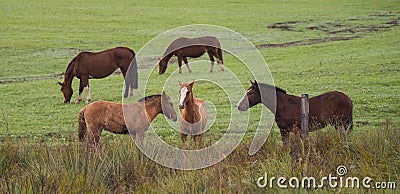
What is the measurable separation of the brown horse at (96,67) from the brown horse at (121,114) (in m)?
8.13

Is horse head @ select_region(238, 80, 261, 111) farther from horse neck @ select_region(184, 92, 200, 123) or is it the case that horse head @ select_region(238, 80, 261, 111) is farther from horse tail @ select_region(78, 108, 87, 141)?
horse tail @ select_region(78, 108, 87, 141)

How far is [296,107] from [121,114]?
130 inches

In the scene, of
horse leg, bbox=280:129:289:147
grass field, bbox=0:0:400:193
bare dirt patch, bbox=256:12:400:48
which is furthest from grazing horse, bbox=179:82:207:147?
bare dirt patch, bbox=256:12:400:48

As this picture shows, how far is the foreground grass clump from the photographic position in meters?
9.55

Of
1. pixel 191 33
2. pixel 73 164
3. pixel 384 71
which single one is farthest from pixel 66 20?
pixel 73 164

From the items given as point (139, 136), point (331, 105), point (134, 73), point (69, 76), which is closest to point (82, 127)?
point (139, 136)

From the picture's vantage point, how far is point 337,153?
10.8 metres

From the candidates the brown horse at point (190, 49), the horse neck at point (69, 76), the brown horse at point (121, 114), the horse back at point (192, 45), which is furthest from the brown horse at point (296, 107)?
the horse back at point (192, 45)

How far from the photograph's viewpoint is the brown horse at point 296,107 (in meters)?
12.3

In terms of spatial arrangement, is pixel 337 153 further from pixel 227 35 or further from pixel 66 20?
pixel 66 20

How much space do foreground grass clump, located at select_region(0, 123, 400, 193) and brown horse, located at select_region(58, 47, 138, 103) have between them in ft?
31.8

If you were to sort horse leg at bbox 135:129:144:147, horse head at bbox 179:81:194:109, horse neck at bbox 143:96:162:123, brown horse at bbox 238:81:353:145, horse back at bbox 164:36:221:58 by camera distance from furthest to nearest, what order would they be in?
1. horse back at bbox 164:36:221:58
2. horse neck at bbox 143:96:162:123
3. brown horse at bbox 238:81:353:145
4. horse head at bbox 179:81:194:109
5. horse leg at bbox 135:129:144:147

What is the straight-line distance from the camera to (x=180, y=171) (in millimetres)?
10352

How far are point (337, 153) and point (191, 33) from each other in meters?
31.0
